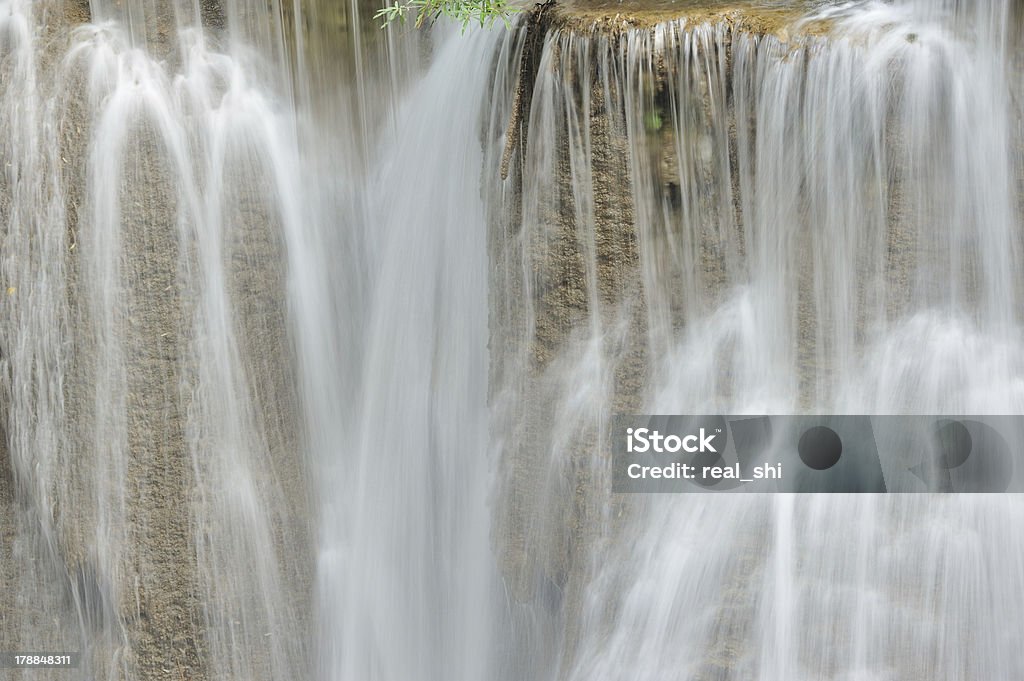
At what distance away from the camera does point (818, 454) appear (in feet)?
15.2

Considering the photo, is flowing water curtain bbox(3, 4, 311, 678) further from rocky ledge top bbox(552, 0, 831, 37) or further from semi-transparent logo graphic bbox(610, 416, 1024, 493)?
semi-transparent logo graphic bbox(610, 416, 1024, 493)

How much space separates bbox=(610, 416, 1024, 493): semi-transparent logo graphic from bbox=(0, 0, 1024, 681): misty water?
0.07 m

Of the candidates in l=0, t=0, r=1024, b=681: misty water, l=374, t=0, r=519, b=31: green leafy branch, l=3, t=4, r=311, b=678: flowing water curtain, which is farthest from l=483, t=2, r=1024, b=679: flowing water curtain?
l=3, t=4, r=311, b=678: flowing water curtain

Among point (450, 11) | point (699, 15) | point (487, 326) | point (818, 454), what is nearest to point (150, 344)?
point (487, 326)

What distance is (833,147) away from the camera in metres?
4.48

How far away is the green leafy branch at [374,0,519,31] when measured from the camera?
4.96m

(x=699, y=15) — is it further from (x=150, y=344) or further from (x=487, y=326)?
(x=150, y=344)

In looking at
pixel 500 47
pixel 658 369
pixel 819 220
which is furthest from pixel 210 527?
pixel 819 220

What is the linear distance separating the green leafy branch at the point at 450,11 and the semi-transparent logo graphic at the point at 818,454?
2.20 meters

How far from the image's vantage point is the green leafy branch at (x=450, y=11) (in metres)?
4.96

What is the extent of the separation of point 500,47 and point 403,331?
1.70 metres

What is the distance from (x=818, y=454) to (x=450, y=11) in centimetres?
298

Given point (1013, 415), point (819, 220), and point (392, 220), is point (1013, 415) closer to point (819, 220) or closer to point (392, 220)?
point (819, 220)

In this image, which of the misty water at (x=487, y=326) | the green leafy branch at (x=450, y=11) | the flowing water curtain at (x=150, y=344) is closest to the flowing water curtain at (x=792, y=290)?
the misty water at (x=487, y=326)
